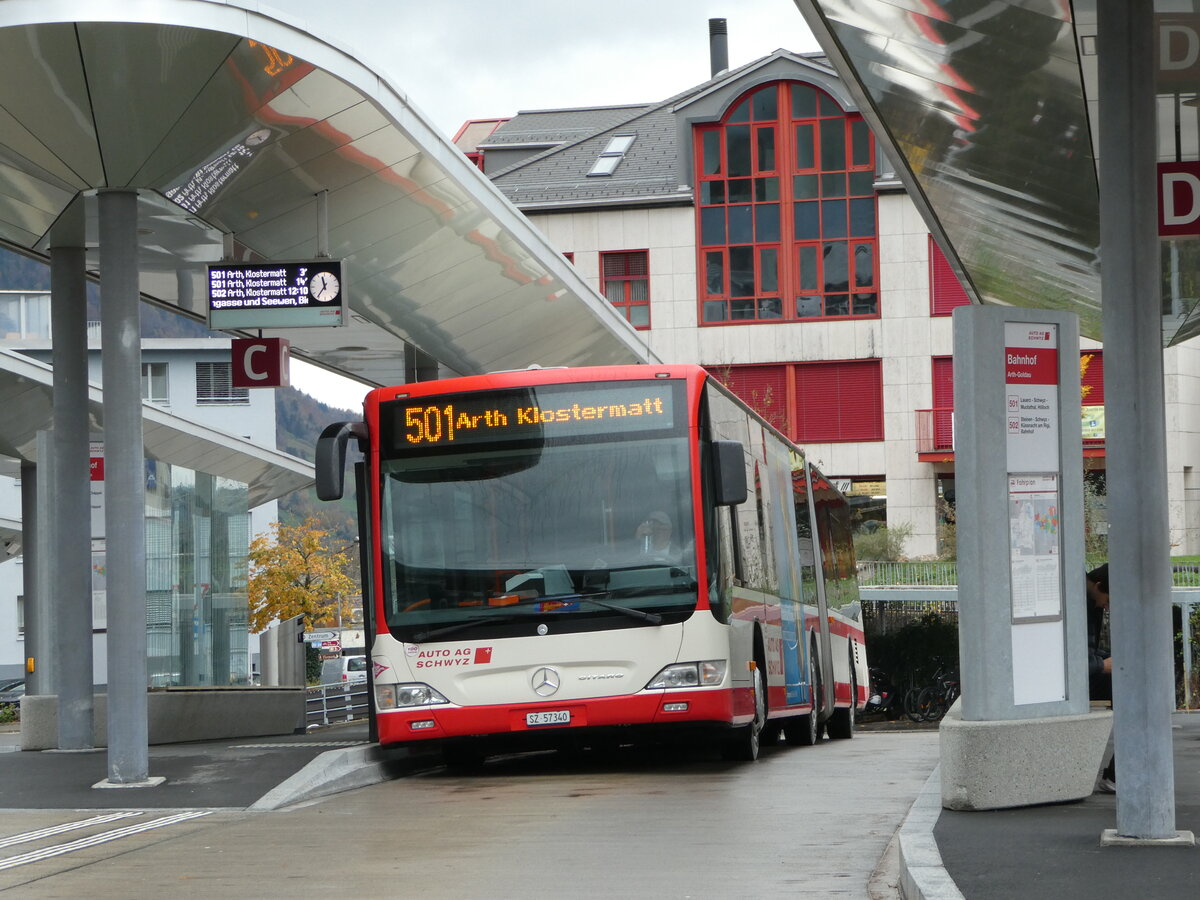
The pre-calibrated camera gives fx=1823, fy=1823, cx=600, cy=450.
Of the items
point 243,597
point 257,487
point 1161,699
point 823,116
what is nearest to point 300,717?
point 243,597

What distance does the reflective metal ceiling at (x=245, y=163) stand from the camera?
12062 millimetres

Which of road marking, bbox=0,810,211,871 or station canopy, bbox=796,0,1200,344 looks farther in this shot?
station canopy, bbox=796,0,1200,344

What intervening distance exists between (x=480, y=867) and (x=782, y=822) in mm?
2279

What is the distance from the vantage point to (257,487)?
3159cm

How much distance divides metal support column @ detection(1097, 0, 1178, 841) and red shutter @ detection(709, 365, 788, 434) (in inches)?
1768

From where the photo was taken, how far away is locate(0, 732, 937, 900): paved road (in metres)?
7.88

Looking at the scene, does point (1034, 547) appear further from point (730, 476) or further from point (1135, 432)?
point (730, 476)

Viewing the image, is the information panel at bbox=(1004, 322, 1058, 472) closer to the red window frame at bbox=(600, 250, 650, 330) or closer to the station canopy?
the station canopy

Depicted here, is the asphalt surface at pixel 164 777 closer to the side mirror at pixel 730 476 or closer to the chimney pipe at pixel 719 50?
the side mirror at pixel 730 476

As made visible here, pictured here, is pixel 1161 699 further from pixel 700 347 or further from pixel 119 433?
pixel 700 347

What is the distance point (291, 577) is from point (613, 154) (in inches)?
663

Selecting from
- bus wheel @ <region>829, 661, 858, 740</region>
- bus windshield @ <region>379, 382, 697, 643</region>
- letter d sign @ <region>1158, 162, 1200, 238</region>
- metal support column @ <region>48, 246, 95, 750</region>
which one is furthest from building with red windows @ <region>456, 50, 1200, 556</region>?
letter d sign @ <region>1158, 162, 1200, 238</region>

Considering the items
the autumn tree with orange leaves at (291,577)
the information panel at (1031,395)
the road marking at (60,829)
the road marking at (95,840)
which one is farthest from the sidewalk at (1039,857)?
the autumn tree with orange leaves at (291,577)

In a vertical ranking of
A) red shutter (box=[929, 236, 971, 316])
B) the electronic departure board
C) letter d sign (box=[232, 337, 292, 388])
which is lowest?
the electronic departure board
